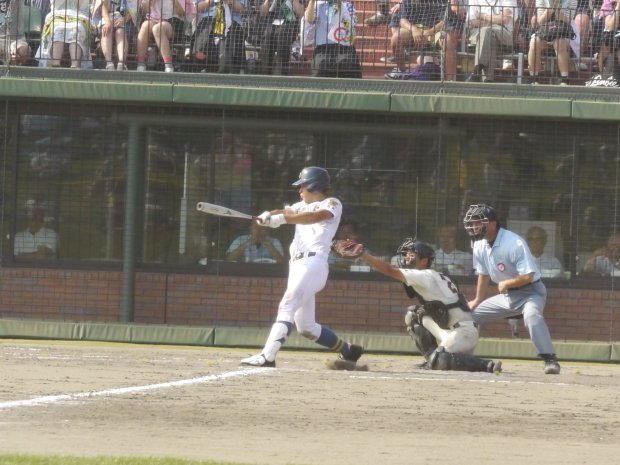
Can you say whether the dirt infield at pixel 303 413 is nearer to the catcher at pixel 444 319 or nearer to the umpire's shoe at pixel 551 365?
the umpire's shoe at pixel 551 365

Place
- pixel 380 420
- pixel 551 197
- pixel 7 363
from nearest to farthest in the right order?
pixel 380 420 → pixel 7 363 → pixel 551 197

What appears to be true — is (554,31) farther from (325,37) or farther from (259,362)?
(259,362)

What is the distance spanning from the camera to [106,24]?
15.7 m

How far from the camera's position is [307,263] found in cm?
1063

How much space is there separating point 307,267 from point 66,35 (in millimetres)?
6625

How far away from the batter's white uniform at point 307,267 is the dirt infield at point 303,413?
0.48m

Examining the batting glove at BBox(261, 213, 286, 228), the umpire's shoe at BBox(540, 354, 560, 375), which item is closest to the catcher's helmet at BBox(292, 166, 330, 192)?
the batting glove at BBox(261, 213, 286, 228)

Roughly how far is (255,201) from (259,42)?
1.96m

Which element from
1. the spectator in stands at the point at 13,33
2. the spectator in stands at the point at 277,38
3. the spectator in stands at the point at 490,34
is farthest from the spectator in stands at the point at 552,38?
the spectator in stands at the point at 13,33

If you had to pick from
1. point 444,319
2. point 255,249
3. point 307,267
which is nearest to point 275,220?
point 307,267

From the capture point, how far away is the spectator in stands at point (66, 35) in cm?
1580

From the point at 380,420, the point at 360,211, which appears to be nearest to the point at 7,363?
the point at 380,420

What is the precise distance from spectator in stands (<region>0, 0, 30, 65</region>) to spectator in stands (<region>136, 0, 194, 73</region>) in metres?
1.42

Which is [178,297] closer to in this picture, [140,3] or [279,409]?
[140,3]
